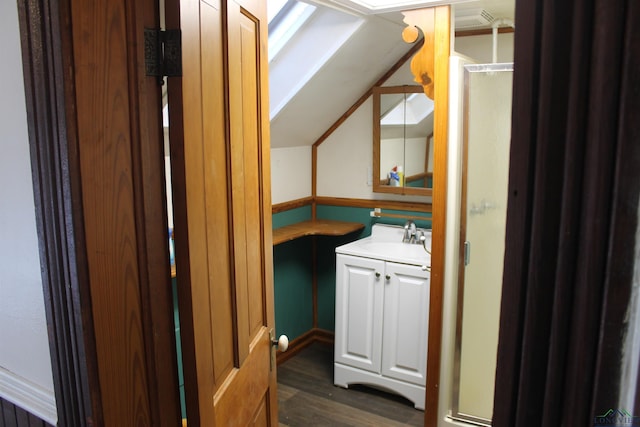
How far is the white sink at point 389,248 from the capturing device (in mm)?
3023

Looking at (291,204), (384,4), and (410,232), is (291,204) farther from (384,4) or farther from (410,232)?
(384,4)

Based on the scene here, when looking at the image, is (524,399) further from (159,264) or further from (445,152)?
(445,152)

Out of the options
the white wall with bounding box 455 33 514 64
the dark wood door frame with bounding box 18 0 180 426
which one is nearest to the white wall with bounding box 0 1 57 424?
the dark wood door frame with bounding box 18 0 180 426

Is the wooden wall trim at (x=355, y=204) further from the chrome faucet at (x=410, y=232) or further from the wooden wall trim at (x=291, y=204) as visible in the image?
the chrome faucet at (x=410, y=232)

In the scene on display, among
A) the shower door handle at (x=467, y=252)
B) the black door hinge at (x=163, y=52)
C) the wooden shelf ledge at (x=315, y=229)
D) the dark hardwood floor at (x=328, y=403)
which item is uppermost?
the black door hinge at (x=163, y=52)

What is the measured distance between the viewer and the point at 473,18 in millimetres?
2570

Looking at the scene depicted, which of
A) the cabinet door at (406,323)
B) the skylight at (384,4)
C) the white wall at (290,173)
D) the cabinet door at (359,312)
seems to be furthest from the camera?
the white wall at (290,173)

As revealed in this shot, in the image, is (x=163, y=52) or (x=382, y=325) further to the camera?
(x=382, y=325)

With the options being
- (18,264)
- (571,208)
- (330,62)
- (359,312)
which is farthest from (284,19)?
(571,208)

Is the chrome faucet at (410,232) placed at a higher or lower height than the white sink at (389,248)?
higher

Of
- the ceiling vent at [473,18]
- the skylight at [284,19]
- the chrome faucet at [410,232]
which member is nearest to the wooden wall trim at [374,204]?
the chrome faucet at [410,232]

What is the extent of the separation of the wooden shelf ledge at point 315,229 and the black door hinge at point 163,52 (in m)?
2.11

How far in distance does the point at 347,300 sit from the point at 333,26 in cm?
159

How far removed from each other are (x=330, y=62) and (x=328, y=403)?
1.96 meters
